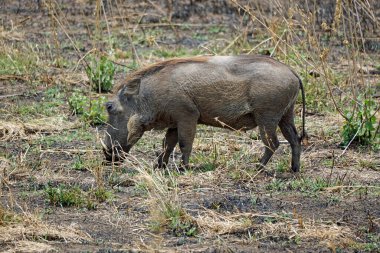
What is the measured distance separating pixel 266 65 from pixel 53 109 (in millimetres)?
2769

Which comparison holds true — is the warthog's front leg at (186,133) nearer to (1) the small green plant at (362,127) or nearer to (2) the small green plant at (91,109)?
(1) the small green plant at (362,127)

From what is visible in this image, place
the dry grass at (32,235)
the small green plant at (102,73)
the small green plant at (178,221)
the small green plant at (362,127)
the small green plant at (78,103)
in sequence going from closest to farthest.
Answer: the dry grass at (32,235) < the small green plant at (178,221) < the small green plant at (362,127) < the small green plant at (78,103) < the small green plant at (102,73)

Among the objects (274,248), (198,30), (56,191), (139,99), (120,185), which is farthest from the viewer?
(198,30)

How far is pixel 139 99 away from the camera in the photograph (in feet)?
22.4

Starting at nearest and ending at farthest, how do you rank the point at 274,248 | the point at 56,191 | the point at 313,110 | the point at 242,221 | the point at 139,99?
1. the point at 274,248
2. the point at 242,221
3. the point at 56,191
4. the point at 139,99
5. the point at 313,110

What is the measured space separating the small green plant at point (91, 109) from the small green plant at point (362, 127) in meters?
2.16

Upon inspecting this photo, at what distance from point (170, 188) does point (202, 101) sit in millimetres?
1132

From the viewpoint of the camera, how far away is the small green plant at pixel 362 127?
7.30 meters

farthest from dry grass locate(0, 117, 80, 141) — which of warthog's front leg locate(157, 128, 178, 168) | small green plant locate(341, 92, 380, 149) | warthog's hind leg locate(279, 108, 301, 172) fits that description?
small green plant locate(341, 92, 380, 149)

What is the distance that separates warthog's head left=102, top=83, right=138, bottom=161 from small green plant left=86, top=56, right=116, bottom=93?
1947 millimetres

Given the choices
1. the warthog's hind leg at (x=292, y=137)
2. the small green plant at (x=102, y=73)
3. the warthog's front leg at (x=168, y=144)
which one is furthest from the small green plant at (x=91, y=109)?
the warthog's hind leg at (x=292, y=137)

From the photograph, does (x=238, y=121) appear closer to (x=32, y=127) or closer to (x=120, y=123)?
(x=120, y=123)

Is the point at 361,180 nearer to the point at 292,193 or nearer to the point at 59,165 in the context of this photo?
the point at 292,193

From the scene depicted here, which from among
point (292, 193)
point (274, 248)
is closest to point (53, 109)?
point (292, 193)
